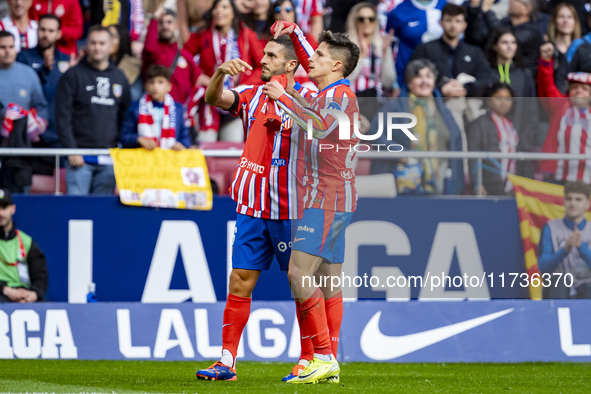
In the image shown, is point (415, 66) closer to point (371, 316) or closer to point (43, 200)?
point (371, 316)

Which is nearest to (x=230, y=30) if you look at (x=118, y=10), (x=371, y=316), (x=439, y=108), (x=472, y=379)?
(x=118, y=10)

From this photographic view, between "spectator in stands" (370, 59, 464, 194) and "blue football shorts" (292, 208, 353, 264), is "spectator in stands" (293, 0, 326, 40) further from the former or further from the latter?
"blue football shorts" (292, 208, 353, 264)

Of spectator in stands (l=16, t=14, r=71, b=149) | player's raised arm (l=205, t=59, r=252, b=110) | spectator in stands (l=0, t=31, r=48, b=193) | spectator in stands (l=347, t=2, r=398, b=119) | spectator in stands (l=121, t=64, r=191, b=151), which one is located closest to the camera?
player's raised arm (l=205, t=59, r=252, b=110)

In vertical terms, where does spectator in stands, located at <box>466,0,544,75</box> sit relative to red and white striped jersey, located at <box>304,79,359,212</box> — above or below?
above

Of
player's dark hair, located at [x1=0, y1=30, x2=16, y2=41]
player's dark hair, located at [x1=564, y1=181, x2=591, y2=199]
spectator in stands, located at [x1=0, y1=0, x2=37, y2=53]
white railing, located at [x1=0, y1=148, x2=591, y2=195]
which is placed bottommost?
player's dark hair, located at [x1=564, y1=181, x2=591, y2=199]

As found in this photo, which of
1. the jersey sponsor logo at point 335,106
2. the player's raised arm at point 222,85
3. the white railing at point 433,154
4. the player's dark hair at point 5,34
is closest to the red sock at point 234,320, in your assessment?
the player's raised arm at point 222,85

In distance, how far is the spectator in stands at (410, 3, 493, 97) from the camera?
971 cm

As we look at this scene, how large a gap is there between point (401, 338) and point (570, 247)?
1698 millimetres

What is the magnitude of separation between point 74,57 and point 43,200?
1.91m

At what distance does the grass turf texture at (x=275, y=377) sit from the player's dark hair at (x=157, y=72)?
2785 mm

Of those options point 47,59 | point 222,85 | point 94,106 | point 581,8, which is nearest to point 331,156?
point 222,85

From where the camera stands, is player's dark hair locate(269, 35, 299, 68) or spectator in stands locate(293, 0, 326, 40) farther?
spectator in stands locate(293, 0, 326, 40)

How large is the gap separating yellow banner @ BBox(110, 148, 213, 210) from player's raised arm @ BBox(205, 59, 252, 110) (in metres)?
2.82

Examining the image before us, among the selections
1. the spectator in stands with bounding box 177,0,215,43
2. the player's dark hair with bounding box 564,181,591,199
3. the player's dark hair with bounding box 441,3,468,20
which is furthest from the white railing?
the spectator in stands with bounding box 177,0,215,43
